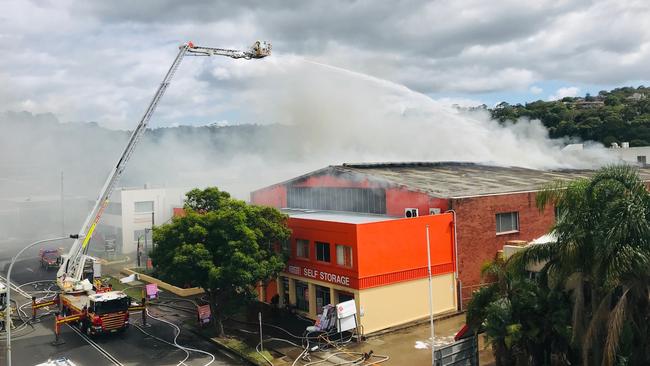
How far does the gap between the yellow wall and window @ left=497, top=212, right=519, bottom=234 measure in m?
5.29

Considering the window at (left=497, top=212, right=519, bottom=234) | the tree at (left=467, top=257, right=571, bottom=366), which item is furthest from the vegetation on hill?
the tree at (left=467, top=257, right=571, bottom=366)

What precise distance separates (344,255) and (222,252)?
6426 millimetres

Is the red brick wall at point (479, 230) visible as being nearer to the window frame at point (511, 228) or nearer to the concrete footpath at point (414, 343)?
the window frame at point (511, 228)

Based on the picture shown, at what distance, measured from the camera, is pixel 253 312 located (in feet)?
111

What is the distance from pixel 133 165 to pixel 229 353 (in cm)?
8429

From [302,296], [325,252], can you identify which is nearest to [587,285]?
[325,252]

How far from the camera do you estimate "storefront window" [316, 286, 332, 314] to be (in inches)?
1231

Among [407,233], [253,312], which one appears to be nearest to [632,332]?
[407,233]

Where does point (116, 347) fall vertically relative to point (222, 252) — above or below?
below

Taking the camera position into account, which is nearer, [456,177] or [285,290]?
[285,290]

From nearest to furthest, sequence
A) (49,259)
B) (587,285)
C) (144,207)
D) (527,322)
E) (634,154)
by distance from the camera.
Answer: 1. (587,285)
2. (527,322)
3. (49,259)
4. (144,207)
5. (634,154)

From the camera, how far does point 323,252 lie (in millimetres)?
30672

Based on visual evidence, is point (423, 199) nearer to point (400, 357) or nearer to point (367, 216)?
point (367, 216)

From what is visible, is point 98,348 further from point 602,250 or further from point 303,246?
point 602,250
